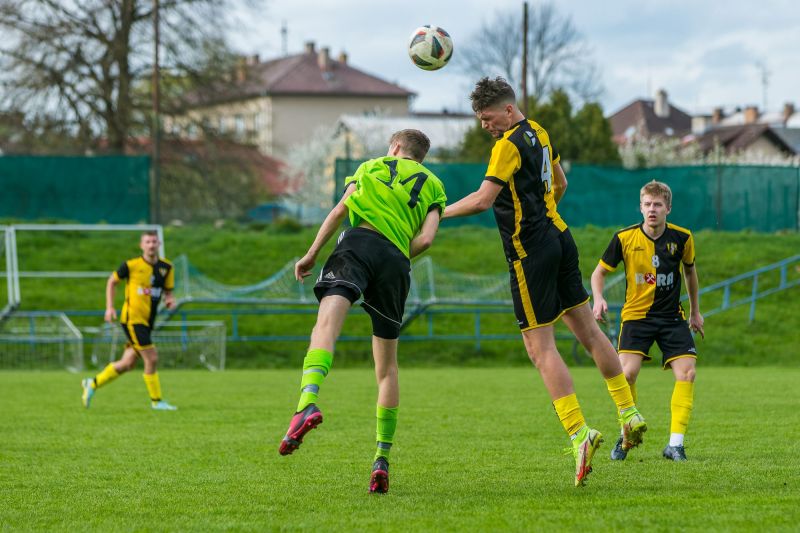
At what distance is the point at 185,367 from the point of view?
22.4 meters

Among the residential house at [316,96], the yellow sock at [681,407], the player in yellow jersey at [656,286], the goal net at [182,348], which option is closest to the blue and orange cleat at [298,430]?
the player in yellow jersey at [656,286]

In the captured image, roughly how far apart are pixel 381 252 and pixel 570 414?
1395 mm

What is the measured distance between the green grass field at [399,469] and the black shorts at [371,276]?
0.96 meters

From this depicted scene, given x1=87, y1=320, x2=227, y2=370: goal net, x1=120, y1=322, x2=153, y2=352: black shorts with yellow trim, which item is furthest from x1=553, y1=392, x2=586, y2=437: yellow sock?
x1=87, y1=320, x2=227, y2=370: goal net

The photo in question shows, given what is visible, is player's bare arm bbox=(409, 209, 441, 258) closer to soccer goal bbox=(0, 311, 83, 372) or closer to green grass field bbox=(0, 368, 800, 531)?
green grass field bbox=(0, 368, 800, 531)

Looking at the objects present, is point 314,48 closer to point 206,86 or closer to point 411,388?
point 206,86

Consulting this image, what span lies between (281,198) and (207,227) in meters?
31.1

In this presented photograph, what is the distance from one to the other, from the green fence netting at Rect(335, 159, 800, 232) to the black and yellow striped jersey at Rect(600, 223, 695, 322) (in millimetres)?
18785

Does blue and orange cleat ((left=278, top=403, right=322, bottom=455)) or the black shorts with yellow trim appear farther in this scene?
the black shorts with yellow trim

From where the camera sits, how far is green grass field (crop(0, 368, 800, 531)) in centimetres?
501

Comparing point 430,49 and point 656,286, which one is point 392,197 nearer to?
point 430,49

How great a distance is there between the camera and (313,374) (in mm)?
5375

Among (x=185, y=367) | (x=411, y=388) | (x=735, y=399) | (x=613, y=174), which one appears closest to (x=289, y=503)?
(x=735, y=399)

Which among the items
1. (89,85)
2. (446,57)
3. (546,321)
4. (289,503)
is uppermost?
(89,85)
